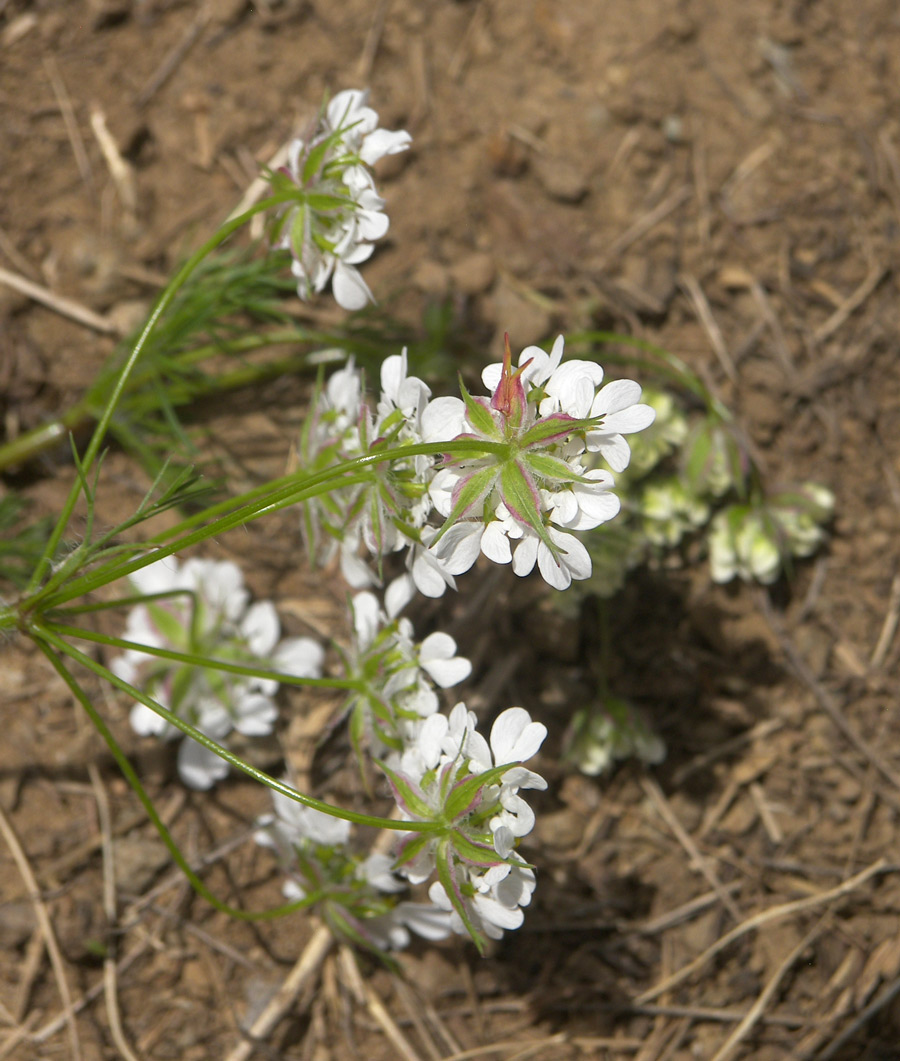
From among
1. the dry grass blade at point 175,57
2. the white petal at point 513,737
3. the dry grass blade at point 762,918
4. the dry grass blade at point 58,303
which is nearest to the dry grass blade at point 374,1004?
the dry grass blade at point 762,918

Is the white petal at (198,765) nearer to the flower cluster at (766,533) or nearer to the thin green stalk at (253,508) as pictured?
the thin green stalk at (253,508)

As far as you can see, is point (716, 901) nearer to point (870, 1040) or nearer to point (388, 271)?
point (870, 1040)

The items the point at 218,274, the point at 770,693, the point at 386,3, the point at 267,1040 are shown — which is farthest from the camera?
the point at 386,3

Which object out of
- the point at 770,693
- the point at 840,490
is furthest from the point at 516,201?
the point at 770,693

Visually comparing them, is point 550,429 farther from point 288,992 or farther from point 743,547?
point 288,992

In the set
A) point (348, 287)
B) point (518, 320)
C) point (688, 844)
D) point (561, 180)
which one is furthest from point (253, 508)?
point (561, 180)

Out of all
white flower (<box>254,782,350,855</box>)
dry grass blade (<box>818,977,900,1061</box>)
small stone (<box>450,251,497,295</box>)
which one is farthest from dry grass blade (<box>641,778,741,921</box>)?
small stone (<box>450,251,497,295</box>)
